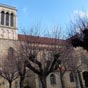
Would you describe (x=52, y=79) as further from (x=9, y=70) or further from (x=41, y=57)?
(x=41, y=57)

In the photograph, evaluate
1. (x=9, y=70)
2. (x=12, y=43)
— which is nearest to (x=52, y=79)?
(x=12, y=43)

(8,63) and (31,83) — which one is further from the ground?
(8,63)

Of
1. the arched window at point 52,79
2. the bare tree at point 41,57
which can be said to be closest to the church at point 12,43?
the arched window at point 52,79

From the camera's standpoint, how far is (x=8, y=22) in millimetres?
54750

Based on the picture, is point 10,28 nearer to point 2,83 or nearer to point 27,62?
point 2,83

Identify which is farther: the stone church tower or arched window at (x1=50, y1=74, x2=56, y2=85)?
the stone church tower

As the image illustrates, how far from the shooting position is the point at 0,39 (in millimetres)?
51969

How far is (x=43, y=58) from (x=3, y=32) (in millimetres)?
28313

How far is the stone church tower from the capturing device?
53.3m

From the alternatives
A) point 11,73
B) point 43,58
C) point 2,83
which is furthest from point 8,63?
point 43,58

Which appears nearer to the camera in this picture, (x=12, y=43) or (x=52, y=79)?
(x=52, y=79)

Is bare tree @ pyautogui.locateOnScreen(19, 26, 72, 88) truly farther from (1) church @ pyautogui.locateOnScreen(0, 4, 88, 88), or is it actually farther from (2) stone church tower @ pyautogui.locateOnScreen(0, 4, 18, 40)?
(2) stone church tower @ pyautogui.locateOnScreen(0, 4, 18, 40)

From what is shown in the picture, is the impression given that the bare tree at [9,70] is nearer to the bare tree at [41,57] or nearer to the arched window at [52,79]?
the bare tree at [41,57]

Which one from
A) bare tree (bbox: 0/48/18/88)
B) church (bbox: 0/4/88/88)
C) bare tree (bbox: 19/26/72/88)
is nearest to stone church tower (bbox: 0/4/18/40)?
church (bbox: 0/4/88/88)
